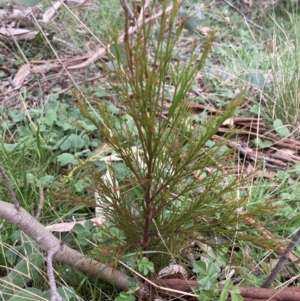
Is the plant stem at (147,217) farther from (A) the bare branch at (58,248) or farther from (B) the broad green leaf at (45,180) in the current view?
(B) the broad green leaf at (45,180)

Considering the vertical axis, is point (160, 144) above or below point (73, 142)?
above

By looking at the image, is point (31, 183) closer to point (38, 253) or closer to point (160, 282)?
point (38, 253)

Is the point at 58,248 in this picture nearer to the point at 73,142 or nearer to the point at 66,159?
the point at 66,159

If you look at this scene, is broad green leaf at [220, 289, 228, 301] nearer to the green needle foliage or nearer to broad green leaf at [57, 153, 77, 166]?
the green needle foliage

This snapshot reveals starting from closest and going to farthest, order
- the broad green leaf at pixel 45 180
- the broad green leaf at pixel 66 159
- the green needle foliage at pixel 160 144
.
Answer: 1. the green needle foliage at pixel 160 144
2. the broad green leaf at pixel 45 180
3. the broad green leaf at pixel 66 159

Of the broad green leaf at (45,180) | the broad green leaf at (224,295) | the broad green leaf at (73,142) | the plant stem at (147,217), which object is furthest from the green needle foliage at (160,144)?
the broad green leaf at (73,142)

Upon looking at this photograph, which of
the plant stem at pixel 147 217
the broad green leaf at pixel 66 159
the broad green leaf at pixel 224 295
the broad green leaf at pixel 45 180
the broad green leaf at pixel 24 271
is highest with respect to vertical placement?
the plant stem at pixel 147 217

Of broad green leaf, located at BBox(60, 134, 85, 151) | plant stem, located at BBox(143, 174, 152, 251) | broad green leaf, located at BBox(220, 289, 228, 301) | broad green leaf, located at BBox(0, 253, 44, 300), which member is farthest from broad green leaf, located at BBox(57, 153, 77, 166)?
broad green leaf, located at BBox(220, 289, 228, 301)

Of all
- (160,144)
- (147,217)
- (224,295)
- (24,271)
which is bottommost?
(24,271)

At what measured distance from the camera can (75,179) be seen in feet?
4.57

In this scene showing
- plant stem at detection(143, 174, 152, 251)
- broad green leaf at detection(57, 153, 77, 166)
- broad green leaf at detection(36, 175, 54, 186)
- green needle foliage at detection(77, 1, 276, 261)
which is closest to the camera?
green needle foliage at detection(77, 1, 276, 261)

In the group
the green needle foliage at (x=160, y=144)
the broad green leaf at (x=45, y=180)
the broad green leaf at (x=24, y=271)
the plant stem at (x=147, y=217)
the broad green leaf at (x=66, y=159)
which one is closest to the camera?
the green needle foliage at (x=160, y=144)

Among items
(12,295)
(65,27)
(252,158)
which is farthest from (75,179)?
(65,27)

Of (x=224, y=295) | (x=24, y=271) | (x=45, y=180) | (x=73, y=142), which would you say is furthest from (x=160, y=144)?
(x=73, y=142)
